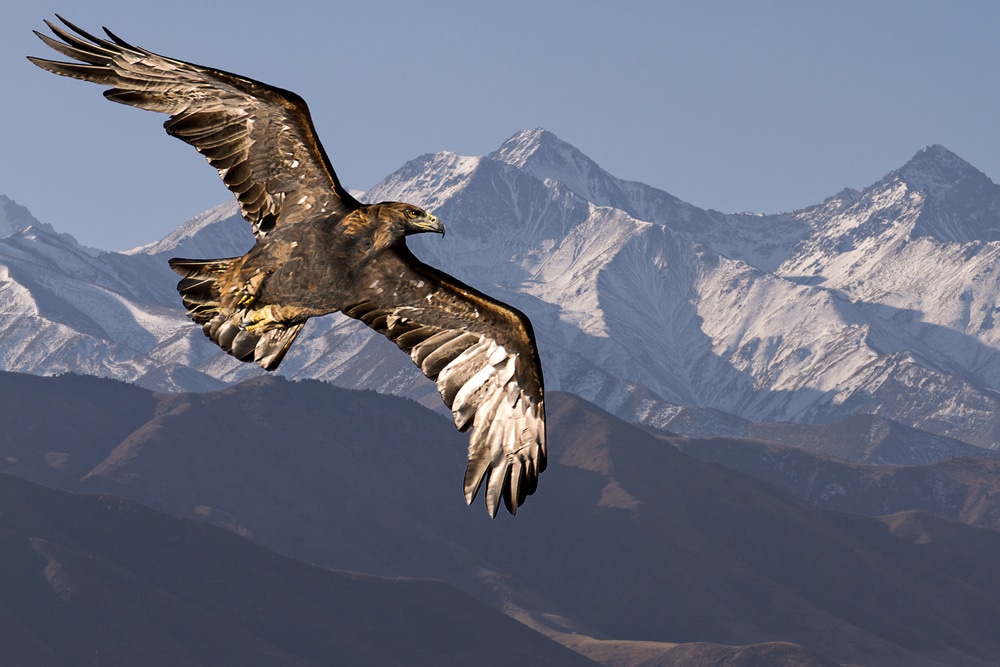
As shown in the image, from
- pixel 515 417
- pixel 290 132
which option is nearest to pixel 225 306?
pixel 290 132

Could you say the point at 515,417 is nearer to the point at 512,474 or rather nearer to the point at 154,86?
the point at 512,474

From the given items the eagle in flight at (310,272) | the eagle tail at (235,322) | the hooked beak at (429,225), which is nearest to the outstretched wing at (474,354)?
the eagle in flight at (310,272)

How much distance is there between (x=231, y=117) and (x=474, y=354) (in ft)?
10.0

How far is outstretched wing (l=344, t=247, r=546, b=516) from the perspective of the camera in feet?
47.2

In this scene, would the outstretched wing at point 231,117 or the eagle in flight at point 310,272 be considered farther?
the outstretched wing at point 231,117

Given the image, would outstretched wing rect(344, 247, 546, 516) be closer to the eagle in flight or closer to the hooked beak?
the eagle in flight

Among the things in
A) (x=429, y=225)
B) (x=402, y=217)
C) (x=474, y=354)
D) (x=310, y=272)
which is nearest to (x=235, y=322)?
(x=310, y=272)

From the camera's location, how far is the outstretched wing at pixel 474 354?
1438 centimetres

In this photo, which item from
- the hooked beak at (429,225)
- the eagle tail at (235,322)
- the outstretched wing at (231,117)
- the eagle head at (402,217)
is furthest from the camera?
the outstretched wing at (231,117)

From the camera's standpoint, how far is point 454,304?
1495 centimetres

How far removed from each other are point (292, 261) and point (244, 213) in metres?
1.22

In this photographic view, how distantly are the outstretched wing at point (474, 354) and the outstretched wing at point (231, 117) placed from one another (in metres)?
0.97

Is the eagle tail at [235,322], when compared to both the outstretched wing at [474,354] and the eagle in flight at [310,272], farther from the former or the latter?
the outstretched wing at [474,354]

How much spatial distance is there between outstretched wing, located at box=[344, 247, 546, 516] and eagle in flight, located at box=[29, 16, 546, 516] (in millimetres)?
12
